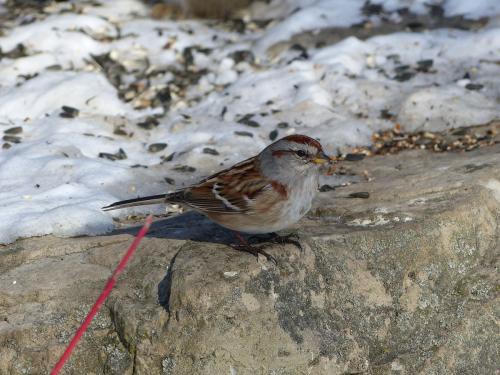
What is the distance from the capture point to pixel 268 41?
7.17 metres

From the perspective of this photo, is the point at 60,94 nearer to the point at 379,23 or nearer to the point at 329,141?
the point at 329,141

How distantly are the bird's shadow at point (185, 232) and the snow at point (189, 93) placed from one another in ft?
1.16

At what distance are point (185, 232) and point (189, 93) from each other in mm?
2740

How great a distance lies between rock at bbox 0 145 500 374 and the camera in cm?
340

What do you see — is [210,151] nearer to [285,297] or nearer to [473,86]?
[473,86]

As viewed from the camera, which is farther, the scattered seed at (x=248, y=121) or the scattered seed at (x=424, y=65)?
the scattered seed at (x=424, y=65)

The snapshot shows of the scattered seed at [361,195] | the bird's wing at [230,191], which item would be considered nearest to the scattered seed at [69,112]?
the bird's wing at [230,191]

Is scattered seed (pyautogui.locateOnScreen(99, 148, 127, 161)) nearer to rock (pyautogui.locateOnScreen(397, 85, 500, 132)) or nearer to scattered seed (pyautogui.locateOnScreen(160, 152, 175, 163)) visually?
scattered seed (pyautogui.locateOnScreen(160, 152, 175, 163))

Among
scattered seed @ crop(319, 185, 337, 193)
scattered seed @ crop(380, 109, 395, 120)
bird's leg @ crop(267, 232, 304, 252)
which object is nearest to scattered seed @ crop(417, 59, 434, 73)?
scattered seed @ crop(380, 109, 395, 120)

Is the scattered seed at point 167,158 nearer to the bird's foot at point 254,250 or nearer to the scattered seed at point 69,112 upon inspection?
the scattered seed at point 69,112

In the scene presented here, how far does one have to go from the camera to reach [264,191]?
3826 mm

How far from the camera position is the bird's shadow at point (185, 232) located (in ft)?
12.0

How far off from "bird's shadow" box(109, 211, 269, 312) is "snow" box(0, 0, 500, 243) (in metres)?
0.35

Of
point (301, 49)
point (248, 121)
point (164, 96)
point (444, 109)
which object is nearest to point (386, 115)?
point (444, 109)
